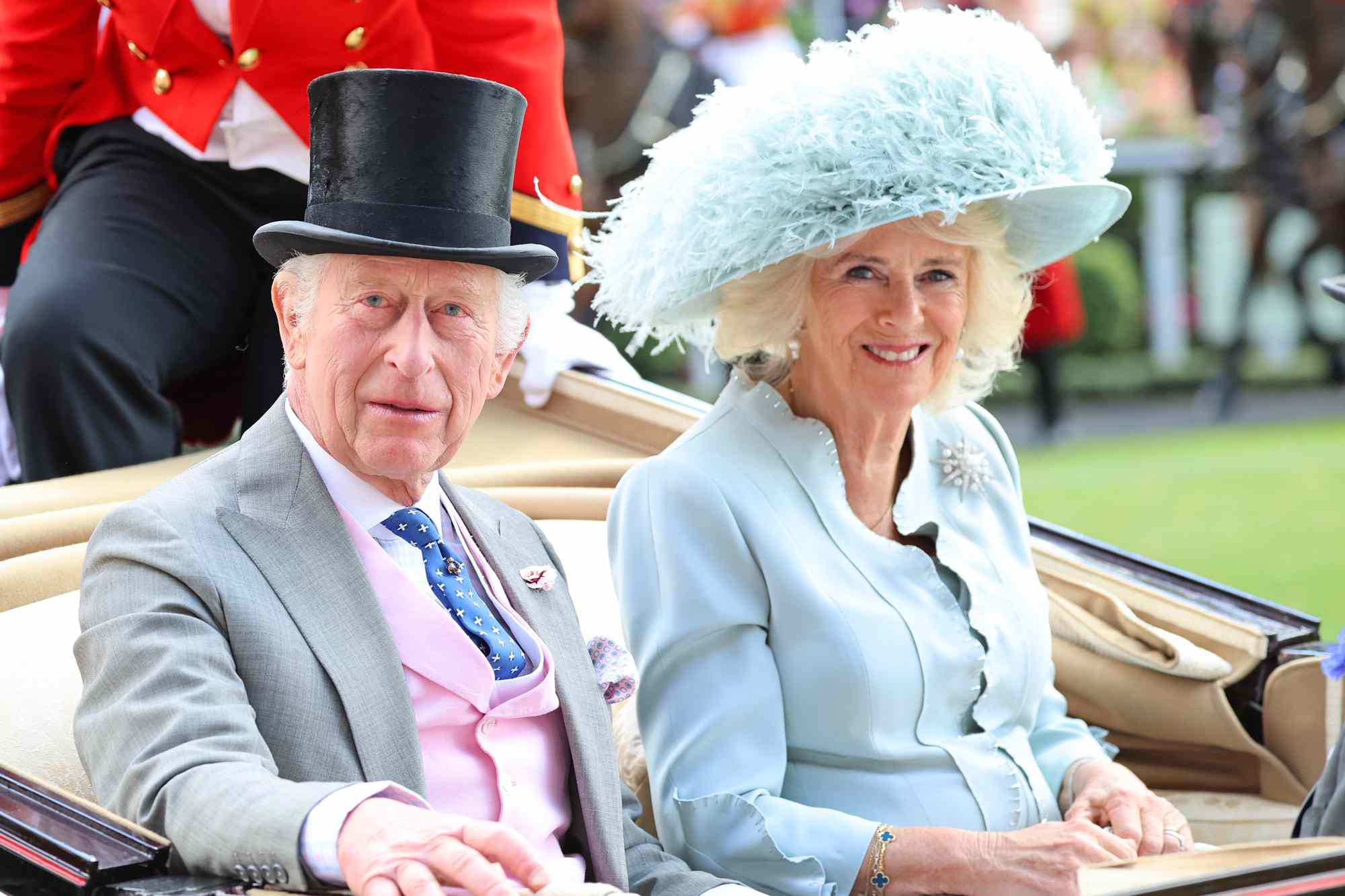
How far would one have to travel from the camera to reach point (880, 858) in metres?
2.10

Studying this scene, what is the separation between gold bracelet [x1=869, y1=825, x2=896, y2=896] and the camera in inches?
82.5

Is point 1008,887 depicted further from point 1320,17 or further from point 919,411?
point 1320,17

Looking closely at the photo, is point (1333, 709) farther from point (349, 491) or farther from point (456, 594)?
point (349, 491)

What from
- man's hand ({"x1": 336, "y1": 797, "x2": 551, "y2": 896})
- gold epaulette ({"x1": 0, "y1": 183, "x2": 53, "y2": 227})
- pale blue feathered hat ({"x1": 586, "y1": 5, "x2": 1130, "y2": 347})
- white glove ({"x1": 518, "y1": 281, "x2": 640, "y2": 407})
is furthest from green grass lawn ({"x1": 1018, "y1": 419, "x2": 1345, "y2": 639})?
man's hand ({"x1": 336, "y1": 797, "x2": 551, "y2": 896})

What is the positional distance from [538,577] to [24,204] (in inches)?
67.9

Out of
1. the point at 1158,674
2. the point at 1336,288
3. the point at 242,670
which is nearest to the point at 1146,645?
the point at 1158,674

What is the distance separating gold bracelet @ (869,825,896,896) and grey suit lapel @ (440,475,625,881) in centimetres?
31

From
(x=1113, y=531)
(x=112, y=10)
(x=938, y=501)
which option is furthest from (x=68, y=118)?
(x=1113, y=531)

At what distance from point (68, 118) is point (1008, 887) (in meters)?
2.10

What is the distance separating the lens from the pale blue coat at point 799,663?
6.97ft

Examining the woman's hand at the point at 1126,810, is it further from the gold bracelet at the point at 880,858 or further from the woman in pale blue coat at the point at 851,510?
the gold bracelet at the point at 880,858

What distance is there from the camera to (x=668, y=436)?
10.7 ft

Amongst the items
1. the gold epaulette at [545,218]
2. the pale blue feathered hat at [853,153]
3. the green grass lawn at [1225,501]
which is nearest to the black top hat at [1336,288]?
the pale blue feathered hat at [853,153]

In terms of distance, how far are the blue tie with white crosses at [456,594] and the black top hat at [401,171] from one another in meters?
0.28
